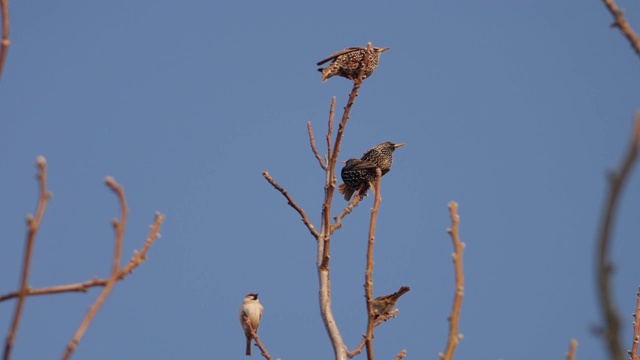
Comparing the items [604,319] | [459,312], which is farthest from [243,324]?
[604,319]

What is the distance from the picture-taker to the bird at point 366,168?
8852 mm

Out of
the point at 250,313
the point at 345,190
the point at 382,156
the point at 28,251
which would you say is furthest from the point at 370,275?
the point at 250,313

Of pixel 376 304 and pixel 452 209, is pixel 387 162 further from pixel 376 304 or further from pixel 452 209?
pixel 452 209

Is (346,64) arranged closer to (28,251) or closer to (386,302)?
(386,302)

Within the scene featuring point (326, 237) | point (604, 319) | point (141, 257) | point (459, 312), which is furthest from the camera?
point (326, 237)

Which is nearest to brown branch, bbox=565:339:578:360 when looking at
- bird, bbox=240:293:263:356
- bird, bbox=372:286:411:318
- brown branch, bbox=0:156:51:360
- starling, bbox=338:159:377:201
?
brown branch, bbox=0:156:51:360

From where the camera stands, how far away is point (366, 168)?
28.9 ft

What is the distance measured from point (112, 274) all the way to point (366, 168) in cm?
748

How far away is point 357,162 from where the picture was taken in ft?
29.5

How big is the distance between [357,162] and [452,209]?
7.11 metres

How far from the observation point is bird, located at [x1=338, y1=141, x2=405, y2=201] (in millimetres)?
8852

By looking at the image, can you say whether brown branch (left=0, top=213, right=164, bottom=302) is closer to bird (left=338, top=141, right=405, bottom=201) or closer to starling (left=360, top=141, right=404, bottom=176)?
bird (left=338, top=141, right=405, bottom=201)

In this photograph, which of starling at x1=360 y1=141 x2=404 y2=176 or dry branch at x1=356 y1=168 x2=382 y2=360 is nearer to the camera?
dry branch at x1=356 y1=168 x2=382 y2=360

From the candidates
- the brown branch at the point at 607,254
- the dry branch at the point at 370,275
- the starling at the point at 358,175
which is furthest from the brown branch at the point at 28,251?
the starling at the point at 358,175
